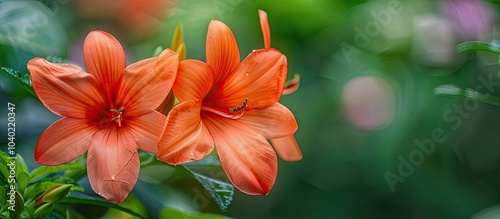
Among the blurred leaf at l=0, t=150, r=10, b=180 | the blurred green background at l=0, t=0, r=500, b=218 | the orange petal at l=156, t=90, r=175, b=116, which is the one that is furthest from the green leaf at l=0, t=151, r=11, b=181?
the blurred green background at l=0, t=0, r=500, b=218

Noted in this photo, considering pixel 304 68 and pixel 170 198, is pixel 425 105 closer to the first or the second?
pixel 304 68

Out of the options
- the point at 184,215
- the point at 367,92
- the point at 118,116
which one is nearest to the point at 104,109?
the point at 118,116

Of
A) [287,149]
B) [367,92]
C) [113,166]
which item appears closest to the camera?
[113,166]

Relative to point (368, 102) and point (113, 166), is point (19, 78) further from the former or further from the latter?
point (368, 102)

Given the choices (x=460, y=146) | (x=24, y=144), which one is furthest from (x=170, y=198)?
(x=460, y=146)

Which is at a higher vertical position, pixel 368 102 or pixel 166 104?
pixel 166 104

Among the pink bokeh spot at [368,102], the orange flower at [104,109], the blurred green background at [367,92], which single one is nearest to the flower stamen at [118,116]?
the orange flower at [104,109]

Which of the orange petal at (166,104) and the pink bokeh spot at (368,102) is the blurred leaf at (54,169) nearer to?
the orange petal at (166,104)
